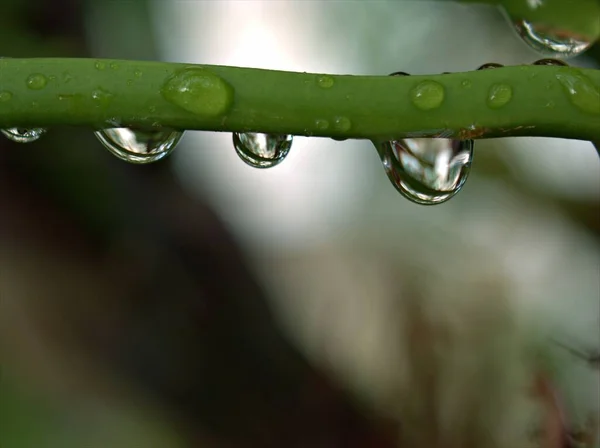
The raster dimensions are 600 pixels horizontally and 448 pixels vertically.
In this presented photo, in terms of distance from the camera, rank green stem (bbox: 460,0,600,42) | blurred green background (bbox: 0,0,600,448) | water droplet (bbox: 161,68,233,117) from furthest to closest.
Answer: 1. blurred green background (bbox: 0,0,600,448)
2. green stem (bbox: 460,0,600,42)
3. water droplet (bbox: 161,68,233,117)

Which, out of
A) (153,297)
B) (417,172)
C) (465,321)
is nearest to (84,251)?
(153,297)

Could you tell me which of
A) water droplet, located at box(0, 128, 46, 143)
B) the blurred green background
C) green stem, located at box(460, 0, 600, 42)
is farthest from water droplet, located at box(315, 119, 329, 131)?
the blurred green background

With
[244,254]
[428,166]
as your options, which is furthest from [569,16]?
[244,254]

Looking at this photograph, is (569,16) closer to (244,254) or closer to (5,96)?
(5,96)

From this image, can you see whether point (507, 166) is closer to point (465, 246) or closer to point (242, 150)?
point (465, 246)

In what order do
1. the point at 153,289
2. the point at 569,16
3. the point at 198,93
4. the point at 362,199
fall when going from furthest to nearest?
1. the point at 362,199
2. the point at 153,289
3. the point at 569,16
4. the point at 198,93

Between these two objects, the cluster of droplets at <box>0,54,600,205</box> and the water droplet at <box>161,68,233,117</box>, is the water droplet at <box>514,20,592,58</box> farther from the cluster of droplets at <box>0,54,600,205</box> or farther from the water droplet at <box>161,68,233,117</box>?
the water droplet at <box>161,68,233,117</box>
